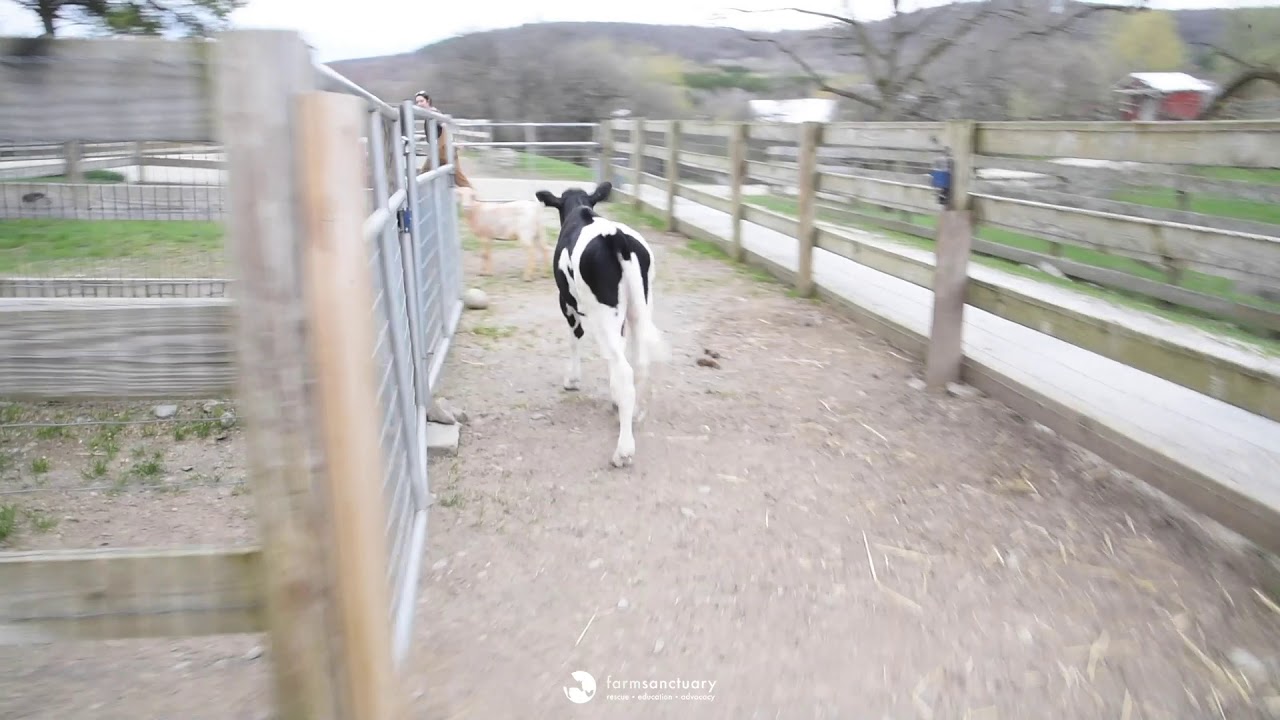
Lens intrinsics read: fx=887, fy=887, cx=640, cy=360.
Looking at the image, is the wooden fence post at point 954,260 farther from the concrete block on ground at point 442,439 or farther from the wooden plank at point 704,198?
the wooden plank at point 704,198

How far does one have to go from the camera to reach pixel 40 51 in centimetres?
125

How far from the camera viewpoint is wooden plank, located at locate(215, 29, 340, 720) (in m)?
1.28

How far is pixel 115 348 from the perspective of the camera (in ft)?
4.50

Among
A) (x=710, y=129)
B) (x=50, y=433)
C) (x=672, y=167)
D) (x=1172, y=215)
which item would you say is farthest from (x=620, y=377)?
(x=672, y=167)

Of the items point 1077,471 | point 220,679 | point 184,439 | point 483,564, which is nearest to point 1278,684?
point 1077,471

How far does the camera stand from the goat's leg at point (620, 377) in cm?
420

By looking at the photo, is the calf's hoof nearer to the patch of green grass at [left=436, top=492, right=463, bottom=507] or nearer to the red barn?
the patch of green grass at [left=436, top=492, right=463, bottom=507]

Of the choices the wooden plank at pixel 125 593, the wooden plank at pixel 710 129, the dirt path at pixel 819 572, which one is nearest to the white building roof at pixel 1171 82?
the wooden plank at pixel 710 129

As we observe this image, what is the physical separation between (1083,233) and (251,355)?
410 centimetres

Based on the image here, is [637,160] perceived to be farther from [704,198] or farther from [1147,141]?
[1147,141]

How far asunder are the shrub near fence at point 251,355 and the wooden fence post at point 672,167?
10.8m

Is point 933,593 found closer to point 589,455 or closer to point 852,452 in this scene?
point 852,452

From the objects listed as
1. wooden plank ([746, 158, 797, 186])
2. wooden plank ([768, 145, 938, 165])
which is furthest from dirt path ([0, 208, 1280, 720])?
wooden plank ([746, 158, 797, 186])

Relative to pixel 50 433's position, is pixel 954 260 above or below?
above
